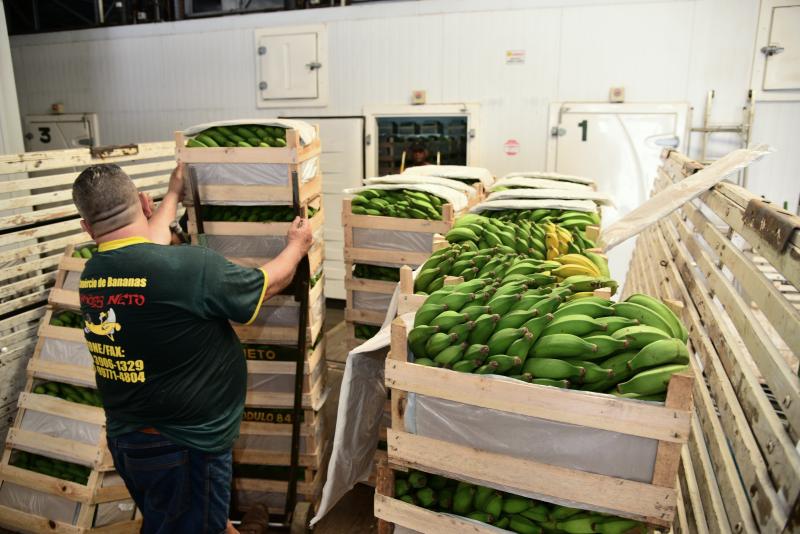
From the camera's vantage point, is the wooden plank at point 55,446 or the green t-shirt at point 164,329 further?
the wooden plank at point 55,446

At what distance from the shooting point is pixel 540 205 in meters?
3.44

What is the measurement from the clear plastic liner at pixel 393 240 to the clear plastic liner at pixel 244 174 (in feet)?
2.05

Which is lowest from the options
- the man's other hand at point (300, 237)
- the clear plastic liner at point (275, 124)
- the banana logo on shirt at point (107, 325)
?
the banana logo on shirt at point (107, 325)

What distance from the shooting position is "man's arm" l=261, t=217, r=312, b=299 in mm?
2607

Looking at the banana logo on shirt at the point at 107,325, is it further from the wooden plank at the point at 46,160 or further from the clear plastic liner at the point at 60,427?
the wooden plank at the point at 46,160

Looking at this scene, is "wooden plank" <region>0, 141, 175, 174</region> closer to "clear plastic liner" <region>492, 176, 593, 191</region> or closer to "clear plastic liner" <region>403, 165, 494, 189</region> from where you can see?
"clear plastic liner" <region>403, 165, 494, 189</region>

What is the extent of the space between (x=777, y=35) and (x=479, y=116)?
2.91 metres

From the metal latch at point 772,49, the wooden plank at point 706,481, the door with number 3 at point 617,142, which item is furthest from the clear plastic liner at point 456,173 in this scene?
the metal latch at point 772,49

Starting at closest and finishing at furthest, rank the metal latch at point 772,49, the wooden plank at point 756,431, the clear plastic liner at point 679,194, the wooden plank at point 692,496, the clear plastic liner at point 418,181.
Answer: the wooden plank at point 756,431 → the wooden plank at point 692,496 → the clear plastic liner at point 679,194 → the clear plastic liner at point 418,181 → the metal latch at point 772,49

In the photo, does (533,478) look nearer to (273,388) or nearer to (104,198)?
(104,198)

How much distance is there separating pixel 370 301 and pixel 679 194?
Result: 205 centimetres

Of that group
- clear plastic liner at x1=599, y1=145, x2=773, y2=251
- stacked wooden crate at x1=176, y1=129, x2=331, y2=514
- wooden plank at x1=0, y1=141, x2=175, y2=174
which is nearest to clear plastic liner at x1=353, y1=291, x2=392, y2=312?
stacked wooden crate at x1=176, y1=129, x2=331, y2=514

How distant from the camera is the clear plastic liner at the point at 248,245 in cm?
343

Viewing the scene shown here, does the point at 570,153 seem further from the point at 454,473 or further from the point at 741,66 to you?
the point at 454,473
